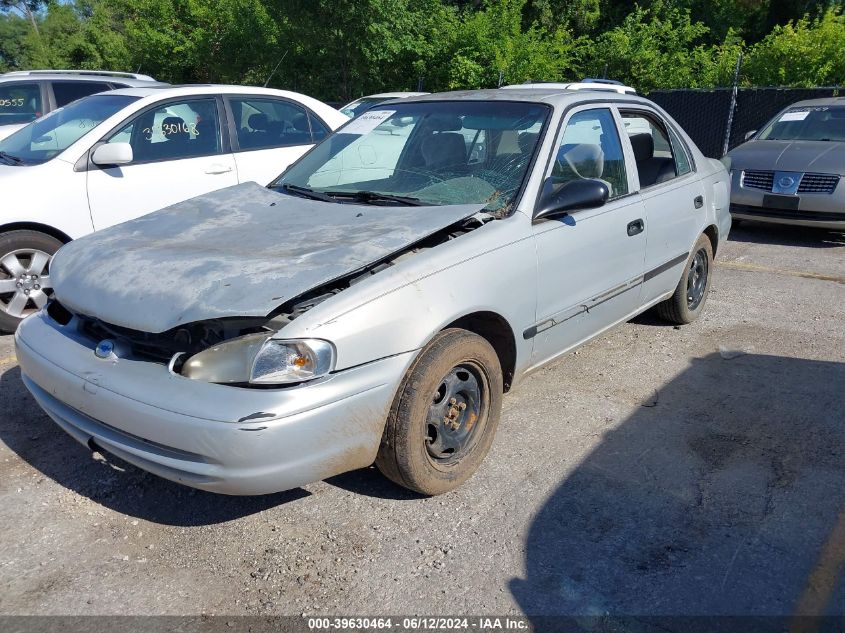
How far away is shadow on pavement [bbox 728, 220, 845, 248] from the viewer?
8.56m

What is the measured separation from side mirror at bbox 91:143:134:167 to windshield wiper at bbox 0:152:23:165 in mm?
660

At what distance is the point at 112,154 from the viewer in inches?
209

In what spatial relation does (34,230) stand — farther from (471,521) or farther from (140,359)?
(471,521)

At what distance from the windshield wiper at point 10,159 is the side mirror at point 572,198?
416 centimetres

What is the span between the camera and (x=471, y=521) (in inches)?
122

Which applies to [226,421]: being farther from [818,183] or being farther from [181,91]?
[818,183]

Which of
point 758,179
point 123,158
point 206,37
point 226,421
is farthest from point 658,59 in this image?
point 226,421

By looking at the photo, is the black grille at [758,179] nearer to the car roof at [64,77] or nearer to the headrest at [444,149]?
the headrest at [444,149]

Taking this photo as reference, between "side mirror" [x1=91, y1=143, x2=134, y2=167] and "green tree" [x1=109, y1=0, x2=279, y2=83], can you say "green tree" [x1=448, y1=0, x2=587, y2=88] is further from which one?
"side mirror" [x1=91, y1=143, x2=134, y2=167]

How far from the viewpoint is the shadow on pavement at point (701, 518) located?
2.64m

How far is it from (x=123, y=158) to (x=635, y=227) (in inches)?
145

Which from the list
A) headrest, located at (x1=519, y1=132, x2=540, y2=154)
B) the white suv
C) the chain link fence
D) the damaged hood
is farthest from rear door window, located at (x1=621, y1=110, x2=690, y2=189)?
the chain link fence

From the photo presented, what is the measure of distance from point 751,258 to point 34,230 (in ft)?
22.4

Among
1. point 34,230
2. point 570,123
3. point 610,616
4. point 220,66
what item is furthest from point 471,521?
point 220,66
